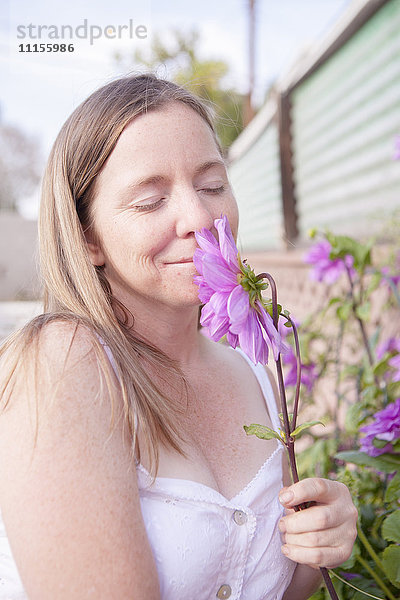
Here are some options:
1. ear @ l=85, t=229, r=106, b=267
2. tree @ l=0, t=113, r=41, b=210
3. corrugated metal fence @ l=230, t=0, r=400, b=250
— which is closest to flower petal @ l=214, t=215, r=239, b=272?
ear @ l=85, t=229, r=106, b=267

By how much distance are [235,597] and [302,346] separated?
113cm

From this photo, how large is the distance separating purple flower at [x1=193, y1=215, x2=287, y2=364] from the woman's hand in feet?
0.69

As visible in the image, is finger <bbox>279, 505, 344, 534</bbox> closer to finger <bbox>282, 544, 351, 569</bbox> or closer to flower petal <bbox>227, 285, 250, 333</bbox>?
finger <bbox>282, 544, 351, 569</bbox>

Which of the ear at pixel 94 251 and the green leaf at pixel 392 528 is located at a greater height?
the ear at pixel 94 251

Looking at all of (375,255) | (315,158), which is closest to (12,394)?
(375,255)

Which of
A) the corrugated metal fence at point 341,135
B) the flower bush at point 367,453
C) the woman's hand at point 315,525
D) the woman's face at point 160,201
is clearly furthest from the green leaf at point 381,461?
the corrugated metal fence at point 341,135

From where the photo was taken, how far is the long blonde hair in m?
0.99

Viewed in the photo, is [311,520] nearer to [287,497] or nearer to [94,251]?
[287,497]

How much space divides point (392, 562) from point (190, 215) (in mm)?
719

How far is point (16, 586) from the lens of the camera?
956mm

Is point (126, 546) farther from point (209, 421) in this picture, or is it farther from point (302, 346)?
point (302, 346)

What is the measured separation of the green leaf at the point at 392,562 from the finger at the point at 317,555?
0.28m

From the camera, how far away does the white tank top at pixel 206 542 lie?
92 cm

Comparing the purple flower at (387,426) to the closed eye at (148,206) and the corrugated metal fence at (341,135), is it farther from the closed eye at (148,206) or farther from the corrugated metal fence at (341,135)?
the corrugated metal fence at (341,135)
